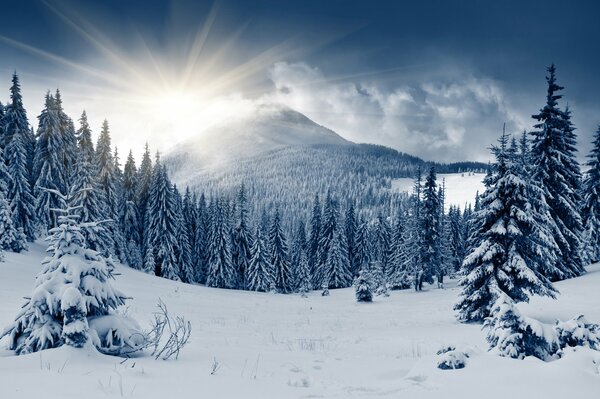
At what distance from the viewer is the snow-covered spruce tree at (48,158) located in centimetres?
3722

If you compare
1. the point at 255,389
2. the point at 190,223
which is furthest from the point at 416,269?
the point at 255,389

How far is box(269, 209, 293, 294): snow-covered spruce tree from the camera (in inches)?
2392

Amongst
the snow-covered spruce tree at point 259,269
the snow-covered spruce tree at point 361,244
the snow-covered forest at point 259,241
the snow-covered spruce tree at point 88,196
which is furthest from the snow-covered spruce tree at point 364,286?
the snow-covered spruce tree at point 361,244

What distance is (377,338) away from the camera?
569 inches

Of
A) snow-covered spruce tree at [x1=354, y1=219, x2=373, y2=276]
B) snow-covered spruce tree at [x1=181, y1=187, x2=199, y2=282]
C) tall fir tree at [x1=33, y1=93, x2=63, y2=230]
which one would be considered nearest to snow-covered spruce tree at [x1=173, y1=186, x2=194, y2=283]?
snow-covered spruce tree at [x1=181, y1=187, x2=199, y2=282]

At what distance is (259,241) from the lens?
174ft

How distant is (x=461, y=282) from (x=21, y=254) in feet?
106

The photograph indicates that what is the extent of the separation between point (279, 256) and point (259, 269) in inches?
312

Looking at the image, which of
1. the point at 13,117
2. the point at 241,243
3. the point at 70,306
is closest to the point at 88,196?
the point at 13,117

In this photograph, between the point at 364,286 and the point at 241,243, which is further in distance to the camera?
the point at 241,243

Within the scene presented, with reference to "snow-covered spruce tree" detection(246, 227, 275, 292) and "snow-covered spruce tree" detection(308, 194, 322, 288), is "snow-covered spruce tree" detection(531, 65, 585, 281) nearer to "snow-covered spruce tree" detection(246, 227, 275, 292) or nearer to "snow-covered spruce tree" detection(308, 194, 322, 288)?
"snow-covered spruce tree" detection(246, 227, 275, 292)

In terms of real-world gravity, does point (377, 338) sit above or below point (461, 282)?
below

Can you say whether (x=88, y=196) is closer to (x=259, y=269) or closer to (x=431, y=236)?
(x=259, y=269)

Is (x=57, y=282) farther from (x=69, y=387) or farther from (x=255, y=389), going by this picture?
(x=255, y=389)
